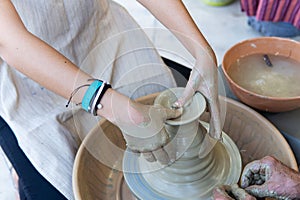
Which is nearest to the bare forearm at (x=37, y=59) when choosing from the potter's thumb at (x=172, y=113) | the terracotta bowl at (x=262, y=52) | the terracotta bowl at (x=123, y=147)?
the potter's thumb at (x=172, y=113)

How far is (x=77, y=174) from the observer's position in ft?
3.83

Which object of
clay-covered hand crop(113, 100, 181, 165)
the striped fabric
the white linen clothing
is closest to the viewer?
clay-covered hand crop(113, 100, 181, 165)

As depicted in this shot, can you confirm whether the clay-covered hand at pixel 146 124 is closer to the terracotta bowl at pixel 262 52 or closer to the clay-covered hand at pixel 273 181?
the clay-covered hand at pixel 273 181

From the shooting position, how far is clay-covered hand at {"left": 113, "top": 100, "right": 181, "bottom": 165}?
0.99 m

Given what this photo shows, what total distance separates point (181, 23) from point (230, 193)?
51 centimetres

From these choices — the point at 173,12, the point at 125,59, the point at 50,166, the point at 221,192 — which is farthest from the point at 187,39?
the point at 50,166

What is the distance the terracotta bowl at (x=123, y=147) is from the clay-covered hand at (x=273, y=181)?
0.40 feet

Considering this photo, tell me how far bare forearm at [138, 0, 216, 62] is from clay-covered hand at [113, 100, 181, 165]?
24 cm

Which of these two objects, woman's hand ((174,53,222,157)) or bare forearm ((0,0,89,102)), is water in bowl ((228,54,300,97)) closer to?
woman's hand ((174,53,222,157))

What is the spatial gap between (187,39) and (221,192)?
0.45 metres

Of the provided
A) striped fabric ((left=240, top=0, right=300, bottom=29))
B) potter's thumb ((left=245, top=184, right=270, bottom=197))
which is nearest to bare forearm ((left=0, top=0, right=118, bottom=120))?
potter's thumb ((left=245, top=184, right=270, bottom=197))

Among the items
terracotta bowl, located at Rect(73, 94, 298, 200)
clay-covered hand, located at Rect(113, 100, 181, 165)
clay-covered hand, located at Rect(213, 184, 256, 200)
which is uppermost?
clay-covered hand, located at Rect(113, 100, 181, 165)

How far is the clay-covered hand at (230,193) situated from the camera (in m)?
1.00

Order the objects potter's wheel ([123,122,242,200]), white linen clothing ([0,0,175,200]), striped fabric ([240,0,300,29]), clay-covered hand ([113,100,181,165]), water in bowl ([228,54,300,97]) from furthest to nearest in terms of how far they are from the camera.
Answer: striped fabric ([240,0,300,29]), water in bowl ([228,54,300,97]), white linen clothing ([0,0,175,200]), potter's wheel ([123,122,242,200]), clay-covered hand ([113,100,181,165])
